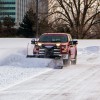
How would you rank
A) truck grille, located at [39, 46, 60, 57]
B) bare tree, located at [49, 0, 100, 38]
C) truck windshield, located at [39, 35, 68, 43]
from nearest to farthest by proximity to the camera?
1. truck grille, located at [39, 46, 60, 57]
2. truck windshield, located at [39, 35, 68, 43]
3. bare tree, located at [49, 0, 100, 38]

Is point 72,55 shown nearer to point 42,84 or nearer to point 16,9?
point 42,84

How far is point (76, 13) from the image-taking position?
67.6 metres

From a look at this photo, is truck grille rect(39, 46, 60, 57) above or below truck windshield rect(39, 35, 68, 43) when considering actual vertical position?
below

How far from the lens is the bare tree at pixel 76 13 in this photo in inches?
2576

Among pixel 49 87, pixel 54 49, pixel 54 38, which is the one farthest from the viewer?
pixel 54 38

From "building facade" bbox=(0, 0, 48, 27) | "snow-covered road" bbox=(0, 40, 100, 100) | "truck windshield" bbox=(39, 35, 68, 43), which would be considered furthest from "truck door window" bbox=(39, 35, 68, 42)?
"building facade" bbox=(0, 0, 48, 27)

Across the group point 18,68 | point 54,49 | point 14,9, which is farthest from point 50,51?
point 14,9

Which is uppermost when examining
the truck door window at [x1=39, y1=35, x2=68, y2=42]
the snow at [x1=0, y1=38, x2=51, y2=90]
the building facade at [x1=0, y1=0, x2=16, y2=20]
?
the building facade at [x1=0, y1=0, x2=16, y2=20]

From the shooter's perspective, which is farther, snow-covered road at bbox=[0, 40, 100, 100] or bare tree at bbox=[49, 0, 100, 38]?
bare tree at bbox=[49, 0, 100, 38]

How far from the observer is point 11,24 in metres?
86.4

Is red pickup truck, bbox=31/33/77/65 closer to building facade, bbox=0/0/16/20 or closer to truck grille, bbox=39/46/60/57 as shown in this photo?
truck grille, bbox=39/46/60/57

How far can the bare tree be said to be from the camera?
6544 cm

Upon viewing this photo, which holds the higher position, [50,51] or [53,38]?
[53,38]

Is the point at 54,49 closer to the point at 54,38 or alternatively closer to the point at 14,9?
the point at 54,38
